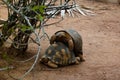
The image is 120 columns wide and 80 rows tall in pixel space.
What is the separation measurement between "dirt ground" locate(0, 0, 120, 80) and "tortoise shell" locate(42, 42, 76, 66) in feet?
0.24

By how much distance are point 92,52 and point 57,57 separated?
74cm

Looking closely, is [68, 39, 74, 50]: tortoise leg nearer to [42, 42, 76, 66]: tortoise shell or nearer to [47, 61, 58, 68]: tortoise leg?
→ [42, 42, 76, 66]: tortoise shell

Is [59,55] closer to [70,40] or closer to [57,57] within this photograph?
[57,57]

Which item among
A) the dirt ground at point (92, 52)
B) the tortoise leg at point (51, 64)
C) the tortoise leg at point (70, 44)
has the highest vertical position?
the tortoise leg at point (70, 44)

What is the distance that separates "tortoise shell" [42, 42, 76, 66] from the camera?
3.25 metres

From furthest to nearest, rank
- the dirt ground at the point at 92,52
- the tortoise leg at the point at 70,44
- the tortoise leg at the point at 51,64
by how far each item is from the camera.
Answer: the tortoise leg at the point at 70,44 < the tortoise leg at the point at 51,64 < the dirt ground at the point at 92,52

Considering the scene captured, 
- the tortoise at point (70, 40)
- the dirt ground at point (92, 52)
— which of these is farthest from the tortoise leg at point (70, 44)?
the dirt ground at point (92, 52)

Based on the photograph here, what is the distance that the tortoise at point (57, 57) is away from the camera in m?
3.25

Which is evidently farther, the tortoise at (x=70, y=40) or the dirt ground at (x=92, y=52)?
the tortoise at (x=70, y=40)

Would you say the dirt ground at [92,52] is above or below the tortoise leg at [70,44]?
below

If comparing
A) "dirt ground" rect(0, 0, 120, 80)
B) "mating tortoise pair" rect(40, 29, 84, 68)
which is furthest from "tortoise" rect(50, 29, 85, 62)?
"dirt ground" rect(0, 0, 120, 80)

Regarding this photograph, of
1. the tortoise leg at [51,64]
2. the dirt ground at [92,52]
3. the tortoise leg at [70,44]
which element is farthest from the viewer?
the tortoise leg at [70,44]

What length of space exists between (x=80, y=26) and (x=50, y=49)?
1.86 m

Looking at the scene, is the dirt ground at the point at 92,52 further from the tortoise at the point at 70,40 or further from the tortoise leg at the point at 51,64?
the tortoise at the point at 70,40
